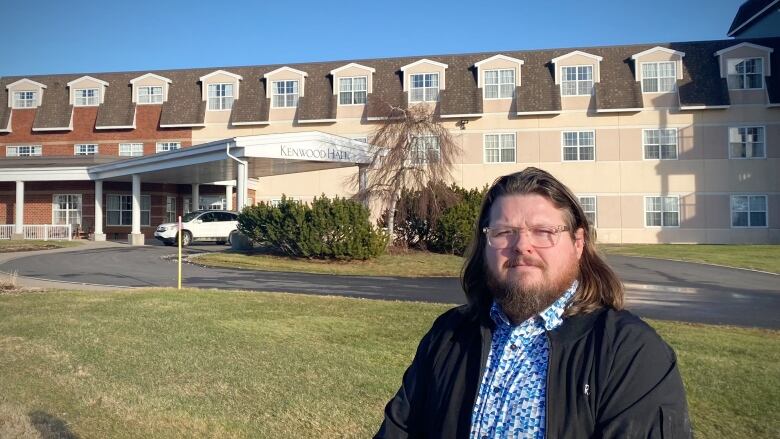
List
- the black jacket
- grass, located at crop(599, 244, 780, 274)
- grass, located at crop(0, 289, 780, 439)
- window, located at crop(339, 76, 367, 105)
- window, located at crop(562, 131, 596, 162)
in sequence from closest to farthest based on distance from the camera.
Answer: the black jacket → grass, located at crop(0, 289, 780, 439) → grass, located at crop(599, 244, 780, 274) → window, located at crop(562, 131, 596, 162) → window, located at crop(339, 76, 367, 105)

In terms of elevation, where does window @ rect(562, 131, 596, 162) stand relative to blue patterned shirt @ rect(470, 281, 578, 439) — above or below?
above

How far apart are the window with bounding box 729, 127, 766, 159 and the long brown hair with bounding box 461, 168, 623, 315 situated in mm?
36372

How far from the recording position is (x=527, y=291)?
229 centimetres

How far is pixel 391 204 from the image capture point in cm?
2531

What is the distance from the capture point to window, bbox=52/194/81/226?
34.9 meters

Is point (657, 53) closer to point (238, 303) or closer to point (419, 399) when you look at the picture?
point (238, 303)

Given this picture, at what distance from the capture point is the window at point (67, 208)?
1373 inches

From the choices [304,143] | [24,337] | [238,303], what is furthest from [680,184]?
[24,337]

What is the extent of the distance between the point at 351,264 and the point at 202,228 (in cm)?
1203

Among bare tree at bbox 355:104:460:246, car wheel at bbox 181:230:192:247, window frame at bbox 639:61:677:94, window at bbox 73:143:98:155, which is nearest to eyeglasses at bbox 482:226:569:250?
bare tree at bbox 355:104:460:246

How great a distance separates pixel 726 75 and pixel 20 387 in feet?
122

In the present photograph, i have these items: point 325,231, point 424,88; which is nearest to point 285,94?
point 424,88

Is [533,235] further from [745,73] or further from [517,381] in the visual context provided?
[745,73]

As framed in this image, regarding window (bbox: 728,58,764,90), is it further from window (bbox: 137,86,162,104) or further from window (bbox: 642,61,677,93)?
window (bbox: 137,86,162,104)
